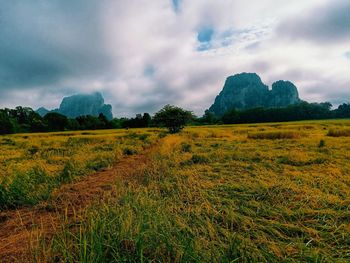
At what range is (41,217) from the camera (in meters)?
4.54

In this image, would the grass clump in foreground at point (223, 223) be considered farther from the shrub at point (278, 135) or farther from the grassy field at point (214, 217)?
the shrub at point (278, 135)

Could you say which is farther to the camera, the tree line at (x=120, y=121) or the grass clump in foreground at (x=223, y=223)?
the tree line at (x=120, y=121)

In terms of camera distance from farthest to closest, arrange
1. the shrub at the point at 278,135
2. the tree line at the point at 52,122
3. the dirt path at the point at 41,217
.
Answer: the tree line at the point at 52,122 < the shrub at the point at 278,135 < the dirt path at the point at 41,217

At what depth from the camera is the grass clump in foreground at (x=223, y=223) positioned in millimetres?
2953

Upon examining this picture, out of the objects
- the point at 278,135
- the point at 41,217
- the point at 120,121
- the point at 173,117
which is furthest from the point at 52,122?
the point at 41,217

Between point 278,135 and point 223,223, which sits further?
point 278,135

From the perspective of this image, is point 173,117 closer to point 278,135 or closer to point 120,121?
point 278,135

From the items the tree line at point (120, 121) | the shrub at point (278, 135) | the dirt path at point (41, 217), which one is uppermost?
the tree line at point (120, 121)

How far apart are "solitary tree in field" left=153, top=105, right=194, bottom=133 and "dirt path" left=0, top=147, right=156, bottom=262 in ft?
96.1

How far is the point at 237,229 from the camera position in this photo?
3928 millimetres

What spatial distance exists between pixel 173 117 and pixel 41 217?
33.1 metres

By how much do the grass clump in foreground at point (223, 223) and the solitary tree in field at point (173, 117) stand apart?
29.5 m

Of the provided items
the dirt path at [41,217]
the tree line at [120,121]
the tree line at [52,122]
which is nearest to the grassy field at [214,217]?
the dirt path at [41,217]

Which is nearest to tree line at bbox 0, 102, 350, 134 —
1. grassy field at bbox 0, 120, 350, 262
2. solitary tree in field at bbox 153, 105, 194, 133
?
solitary tree in field at bbox 153, 105, 194, 133
